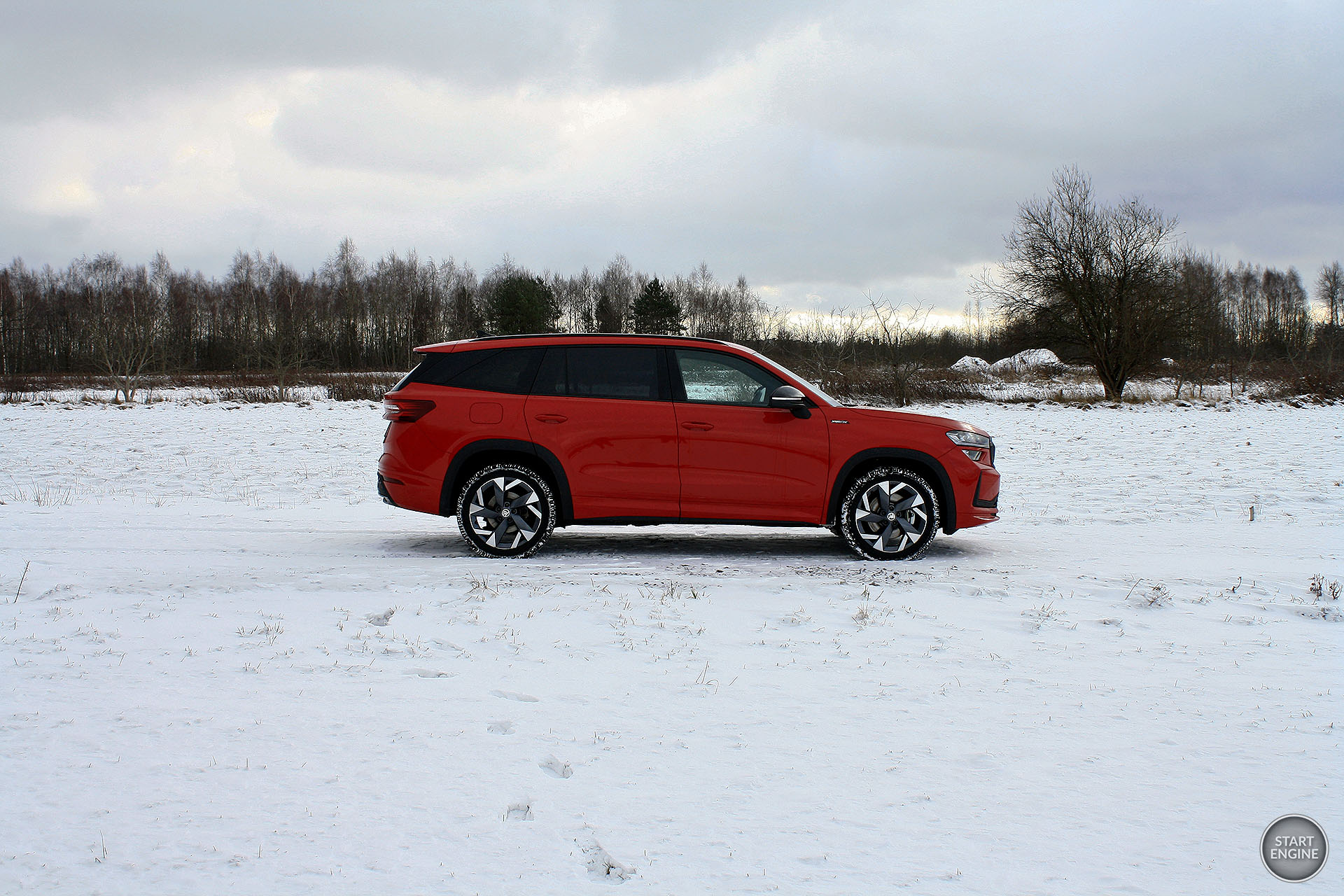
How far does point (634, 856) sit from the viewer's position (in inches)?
98.2

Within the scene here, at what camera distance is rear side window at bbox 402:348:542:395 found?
Result: 692 cm

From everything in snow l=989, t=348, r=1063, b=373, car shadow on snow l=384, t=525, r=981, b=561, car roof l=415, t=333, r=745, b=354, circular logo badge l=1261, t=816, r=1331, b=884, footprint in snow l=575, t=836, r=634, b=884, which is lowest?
circular logo badge l=1261, t=816, r=1331, b=884

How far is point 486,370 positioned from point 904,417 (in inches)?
135

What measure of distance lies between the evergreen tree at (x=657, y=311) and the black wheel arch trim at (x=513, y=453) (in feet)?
160

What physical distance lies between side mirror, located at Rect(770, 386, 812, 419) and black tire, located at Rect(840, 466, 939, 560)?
0.70m

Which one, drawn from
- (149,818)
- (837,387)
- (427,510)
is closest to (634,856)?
(149,818)

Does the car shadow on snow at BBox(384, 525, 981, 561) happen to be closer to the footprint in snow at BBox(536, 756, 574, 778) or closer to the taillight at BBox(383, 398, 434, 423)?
the taillight at BBox(383, 398, 434, 423)

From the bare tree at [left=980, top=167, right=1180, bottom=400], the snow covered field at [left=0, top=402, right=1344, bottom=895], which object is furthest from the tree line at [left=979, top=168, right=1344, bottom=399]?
the snow covered field at [left=0, top=402, right=1344, bottom=895]

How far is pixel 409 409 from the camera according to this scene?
6.89m

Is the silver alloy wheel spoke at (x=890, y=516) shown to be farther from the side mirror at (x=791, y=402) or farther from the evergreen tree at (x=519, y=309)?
the evergreen tree at (x=519, y=309)

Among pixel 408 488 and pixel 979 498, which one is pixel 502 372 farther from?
pixel 979 498

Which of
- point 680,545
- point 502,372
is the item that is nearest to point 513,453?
point 502,372

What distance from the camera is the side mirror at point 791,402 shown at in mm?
6711

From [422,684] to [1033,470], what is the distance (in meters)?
11.3
